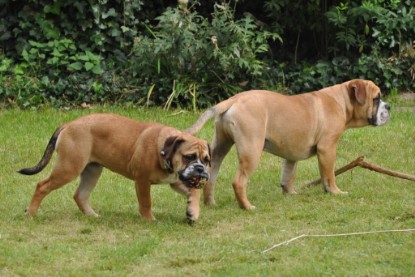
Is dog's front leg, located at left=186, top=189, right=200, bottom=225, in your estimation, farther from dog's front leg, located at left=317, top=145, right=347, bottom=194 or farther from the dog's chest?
dog's front leg, located at left=317, top=145, right=347, bottom=194

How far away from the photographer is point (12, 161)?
1239 cm

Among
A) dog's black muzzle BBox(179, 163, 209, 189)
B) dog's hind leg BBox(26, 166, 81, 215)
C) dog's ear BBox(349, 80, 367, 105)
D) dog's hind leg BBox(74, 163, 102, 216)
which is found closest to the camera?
dog's black muzzle BBox(179, 163, 209, 189)

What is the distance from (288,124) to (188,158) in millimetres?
1794

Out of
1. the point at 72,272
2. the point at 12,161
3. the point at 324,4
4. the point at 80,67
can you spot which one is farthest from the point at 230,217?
the point at 324,4

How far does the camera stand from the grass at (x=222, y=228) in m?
7.84

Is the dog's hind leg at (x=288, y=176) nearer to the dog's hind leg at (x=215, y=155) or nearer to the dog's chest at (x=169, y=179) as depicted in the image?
the dog's hind leg at (x=215, y=155)

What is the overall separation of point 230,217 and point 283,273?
6.80ft

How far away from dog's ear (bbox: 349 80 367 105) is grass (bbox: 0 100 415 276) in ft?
3.25

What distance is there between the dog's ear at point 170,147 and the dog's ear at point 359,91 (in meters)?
2.67

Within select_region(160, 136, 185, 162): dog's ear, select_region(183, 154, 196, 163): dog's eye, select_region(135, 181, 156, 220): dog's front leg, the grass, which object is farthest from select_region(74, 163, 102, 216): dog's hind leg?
select_region(183, 154, 196, 163): dog's eye

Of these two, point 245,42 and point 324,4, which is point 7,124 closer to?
point 245,42

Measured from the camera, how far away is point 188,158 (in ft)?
29.1

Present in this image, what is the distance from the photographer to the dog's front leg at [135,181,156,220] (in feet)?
30.3

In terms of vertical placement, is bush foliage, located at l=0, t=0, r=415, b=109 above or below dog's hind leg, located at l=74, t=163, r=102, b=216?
below
